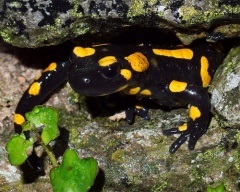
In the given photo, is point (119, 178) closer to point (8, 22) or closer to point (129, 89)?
point (129, 89)

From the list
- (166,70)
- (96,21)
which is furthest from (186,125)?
(96,21)

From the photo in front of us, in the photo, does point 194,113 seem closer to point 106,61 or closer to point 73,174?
point 106,61

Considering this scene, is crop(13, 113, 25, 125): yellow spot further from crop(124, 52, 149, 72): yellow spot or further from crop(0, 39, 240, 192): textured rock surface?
crop(124, 52, 149, 72): yellow spot

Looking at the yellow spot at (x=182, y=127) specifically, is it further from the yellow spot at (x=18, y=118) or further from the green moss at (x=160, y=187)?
the yellow spot at (x=18, y=118)

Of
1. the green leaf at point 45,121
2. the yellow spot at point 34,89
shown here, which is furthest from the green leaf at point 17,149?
the yellow spot at point 34,89

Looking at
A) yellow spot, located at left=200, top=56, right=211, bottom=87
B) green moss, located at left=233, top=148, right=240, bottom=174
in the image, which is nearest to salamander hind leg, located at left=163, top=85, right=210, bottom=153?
yellow spot, located at left=200, top=56, right=211, bottom=87

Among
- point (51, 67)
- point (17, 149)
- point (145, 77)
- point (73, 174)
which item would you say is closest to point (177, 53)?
point (145, 77)
